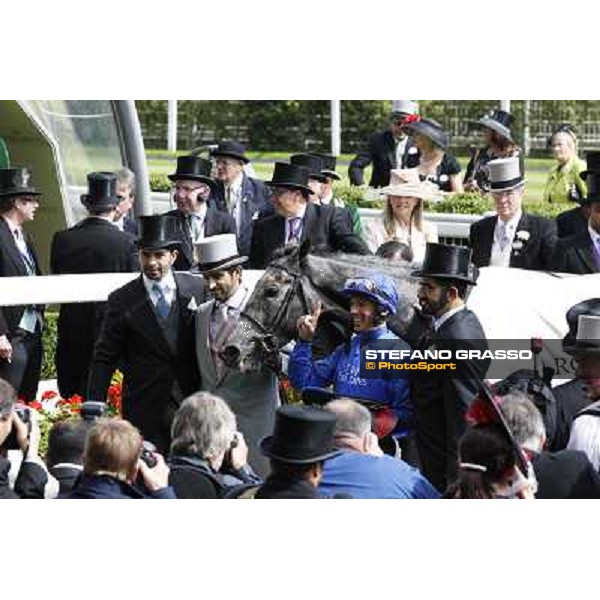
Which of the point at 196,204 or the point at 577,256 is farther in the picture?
the point at 196,204

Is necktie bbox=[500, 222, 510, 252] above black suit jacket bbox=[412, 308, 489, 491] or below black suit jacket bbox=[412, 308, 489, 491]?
above

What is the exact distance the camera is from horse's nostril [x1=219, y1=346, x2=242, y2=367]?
10.1 meters

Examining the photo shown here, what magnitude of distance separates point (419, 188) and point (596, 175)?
1078 millimetres

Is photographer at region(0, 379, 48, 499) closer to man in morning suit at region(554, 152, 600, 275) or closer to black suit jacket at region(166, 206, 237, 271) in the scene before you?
black suit jacket at region(166, 206, 237, 271)

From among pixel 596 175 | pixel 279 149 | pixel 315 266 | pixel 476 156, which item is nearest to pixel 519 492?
pixel 315 266

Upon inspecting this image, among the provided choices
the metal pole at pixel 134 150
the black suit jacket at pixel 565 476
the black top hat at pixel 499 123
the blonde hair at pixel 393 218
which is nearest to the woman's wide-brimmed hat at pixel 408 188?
the blonde hair at pixel 393 218

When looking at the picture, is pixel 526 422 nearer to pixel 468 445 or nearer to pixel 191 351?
pixel 468 445

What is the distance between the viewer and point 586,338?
955 cm

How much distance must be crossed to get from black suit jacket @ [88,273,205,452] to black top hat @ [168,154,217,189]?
69.3 inches

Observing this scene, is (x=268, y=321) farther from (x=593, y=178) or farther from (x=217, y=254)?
(x=593, y=178)

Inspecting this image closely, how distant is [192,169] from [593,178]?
8.43ft

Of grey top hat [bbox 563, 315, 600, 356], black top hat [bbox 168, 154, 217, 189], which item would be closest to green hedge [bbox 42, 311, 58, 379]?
black top hat [bbox 168, 154, 217, 189]

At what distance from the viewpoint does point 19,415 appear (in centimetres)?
907

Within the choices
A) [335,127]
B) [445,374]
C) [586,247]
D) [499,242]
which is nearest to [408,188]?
[499,242]
